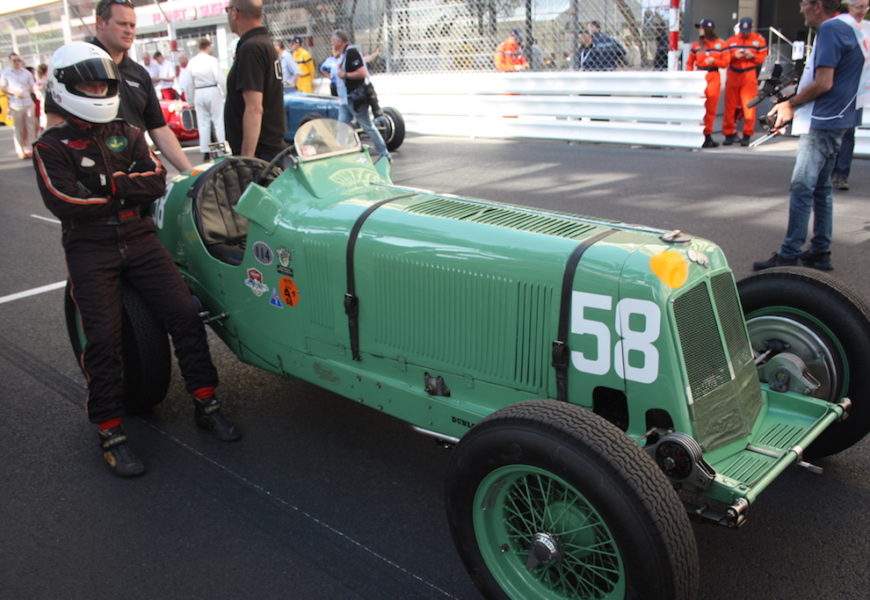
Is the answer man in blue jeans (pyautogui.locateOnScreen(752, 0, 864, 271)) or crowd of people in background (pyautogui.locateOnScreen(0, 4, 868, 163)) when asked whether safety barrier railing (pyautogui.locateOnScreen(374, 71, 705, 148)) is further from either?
man in blue jeans (pyautogui.locateOnScreen(752, 0, 864, 271))

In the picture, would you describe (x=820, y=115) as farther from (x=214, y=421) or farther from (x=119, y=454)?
(x=119, y=454)

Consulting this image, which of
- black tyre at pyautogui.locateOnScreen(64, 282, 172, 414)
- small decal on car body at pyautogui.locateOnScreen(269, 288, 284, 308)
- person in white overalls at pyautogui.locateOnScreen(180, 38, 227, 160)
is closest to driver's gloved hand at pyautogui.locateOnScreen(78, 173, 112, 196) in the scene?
black tyre at pyautogui.locateOnScreen(64, 282, 172, 414)

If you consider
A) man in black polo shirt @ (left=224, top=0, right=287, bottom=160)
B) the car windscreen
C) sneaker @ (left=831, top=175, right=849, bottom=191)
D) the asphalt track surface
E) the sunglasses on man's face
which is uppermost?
the sunglasses on man's face

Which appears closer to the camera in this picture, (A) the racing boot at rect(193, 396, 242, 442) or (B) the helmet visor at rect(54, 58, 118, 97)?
(B) the helmet visor at rect(54, 58, 118, 97)

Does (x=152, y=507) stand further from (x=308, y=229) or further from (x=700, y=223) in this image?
(x=700, y=223)

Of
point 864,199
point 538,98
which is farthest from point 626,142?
point 864,199

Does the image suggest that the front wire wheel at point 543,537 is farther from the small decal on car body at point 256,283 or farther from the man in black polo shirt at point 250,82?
the man in black polo shirt at point 250,82

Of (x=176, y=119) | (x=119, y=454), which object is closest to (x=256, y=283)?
(x=119, y=454)

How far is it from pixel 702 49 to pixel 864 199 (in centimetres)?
535

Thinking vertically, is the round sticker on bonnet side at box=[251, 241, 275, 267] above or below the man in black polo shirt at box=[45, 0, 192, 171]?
below

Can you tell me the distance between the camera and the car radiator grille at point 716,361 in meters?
2.59

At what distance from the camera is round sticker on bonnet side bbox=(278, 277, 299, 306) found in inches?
138

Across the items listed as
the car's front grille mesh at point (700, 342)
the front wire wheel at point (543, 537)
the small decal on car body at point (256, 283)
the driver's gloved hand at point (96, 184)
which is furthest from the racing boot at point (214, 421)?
the car's front grille mesh at point (700, 342)

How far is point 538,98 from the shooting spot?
43.4ft
